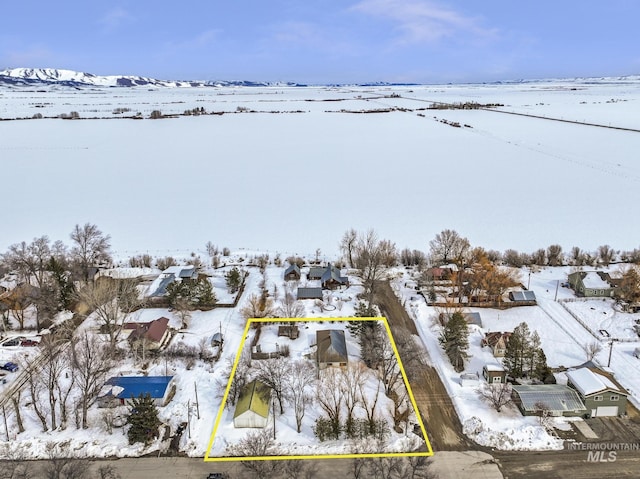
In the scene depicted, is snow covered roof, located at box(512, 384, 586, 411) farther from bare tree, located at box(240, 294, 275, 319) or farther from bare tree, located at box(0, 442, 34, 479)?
bare tree, located at box(0, 442, 34, 479)

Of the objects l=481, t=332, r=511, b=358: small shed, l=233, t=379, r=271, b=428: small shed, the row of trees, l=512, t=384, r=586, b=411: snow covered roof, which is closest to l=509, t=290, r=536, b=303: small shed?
l=481, t=332, r=511, b=358: small shed

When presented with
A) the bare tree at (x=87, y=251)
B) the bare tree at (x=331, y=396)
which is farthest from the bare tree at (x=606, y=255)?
the bare tree at (x=87, y=251)

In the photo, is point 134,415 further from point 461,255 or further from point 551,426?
point 461,255

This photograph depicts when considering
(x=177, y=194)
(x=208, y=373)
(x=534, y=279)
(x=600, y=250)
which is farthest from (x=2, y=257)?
(x=600, y=250)

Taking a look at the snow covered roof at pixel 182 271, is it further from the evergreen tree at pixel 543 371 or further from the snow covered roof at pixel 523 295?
the evergreen tree at pixel 543 371

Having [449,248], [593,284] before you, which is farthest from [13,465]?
[593,284]

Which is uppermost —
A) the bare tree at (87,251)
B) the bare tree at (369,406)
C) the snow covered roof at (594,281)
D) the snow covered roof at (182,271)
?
the bare tree at (87,251)

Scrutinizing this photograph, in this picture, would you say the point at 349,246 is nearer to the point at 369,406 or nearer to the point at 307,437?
the point at 369,406
